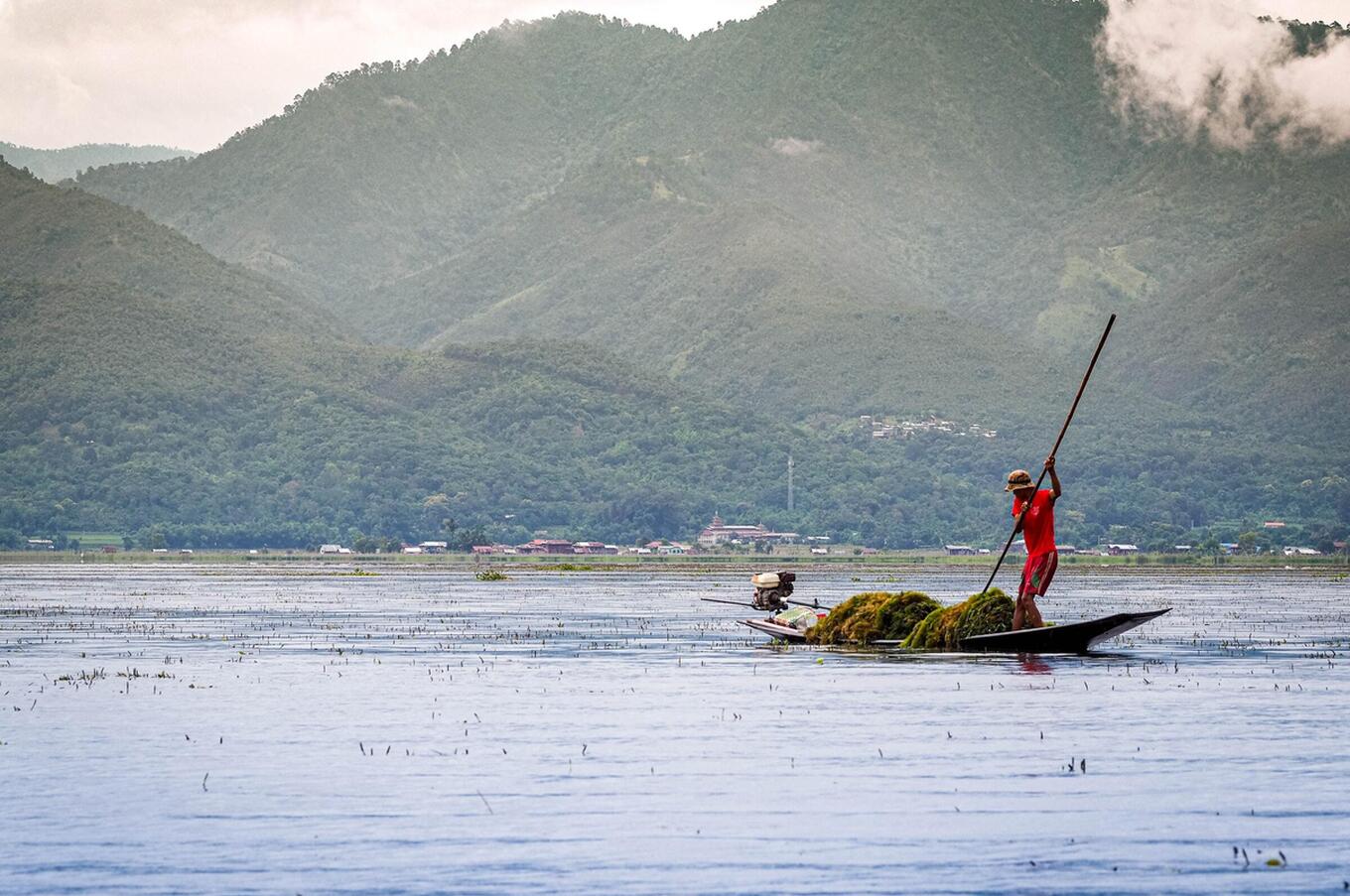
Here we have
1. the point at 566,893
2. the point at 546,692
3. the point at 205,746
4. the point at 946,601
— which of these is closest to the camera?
the point at 566,893

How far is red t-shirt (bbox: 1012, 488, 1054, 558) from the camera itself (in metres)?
45.6

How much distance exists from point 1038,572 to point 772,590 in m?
19.0

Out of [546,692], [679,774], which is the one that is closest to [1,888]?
[679,774]

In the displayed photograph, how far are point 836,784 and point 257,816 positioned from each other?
23.5 feet

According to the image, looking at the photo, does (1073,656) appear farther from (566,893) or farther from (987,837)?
(566,893)

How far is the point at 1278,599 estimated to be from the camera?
3807 inches

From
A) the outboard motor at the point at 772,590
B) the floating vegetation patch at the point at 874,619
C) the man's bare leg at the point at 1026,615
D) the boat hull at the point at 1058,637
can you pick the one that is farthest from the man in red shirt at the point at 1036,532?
the outboard motor at the point at 772,590

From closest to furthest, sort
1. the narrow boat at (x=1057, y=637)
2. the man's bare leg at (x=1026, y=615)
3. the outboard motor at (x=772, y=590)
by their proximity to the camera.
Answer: the narrow boat at (x=1057, y=637)
the man's bare leg at (x=1026, y=615)
the outboard motor at (x=772, y=590)

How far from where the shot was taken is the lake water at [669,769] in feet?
70.9

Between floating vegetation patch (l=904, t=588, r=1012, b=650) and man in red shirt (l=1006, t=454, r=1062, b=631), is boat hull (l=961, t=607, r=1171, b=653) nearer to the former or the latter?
floating vegetation patch (l=904, t=588, r=1012, b=650)

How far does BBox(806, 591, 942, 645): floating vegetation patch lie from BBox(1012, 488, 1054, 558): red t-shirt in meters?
7.36

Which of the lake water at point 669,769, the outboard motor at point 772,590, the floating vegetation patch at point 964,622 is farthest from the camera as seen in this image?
the outboard motor at point 772,590

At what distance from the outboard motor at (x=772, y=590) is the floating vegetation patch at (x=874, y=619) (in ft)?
28.2

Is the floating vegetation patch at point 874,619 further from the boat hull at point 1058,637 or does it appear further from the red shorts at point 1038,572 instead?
the red shorts at point 1038,572
